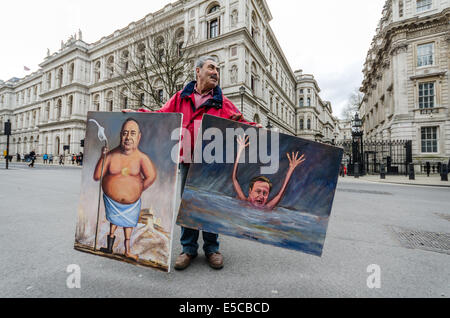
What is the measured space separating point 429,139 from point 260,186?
990 inches

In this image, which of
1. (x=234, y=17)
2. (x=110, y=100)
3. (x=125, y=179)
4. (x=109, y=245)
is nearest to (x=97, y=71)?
(x=110, y=100)

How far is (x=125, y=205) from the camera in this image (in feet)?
6.18

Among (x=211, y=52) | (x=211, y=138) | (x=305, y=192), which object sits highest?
(x=211, y=52)

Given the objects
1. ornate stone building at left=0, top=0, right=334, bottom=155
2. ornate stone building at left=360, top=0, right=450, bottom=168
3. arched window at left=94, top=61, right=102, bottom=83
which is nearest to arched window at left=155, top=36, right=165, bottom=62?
ornate stone building at left=0, top=0, right=334, bottom=155

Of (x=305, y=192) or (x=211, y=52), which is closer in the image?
(x=305, y=192)

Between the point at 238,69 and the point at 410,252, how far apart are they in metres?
23.1

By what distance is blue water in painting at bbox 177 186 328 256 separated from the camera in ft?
6.04

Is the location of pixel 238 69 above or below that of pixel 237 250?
above

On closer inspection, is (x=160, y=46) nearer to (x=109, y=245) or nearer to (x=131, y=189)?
(x=131, y=189)

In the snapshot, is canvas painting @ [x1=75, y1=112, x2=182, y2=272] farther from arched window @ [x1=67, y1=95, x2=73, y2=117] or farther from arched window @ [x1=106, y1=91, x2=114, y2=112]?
arched window @ [x1=67, y1=95, x2=73, y2=117]

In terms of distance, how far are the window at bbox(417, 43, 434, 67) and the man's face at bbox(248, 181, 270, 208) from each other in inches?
1060
